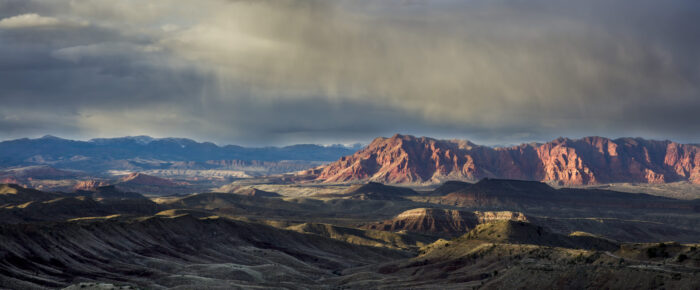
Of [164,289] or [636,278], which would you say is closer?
[636,278]

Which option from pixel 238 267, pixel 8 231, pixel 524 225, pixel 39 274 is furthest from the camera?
pixel 524 225

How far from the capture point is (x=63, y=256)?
5226 inches

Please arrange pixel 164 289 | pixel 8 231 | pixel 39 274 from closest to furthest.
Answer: pixel 164 289, pixel 39 274, pixel 8 231

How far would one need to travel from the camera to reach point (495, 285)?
3600 inches

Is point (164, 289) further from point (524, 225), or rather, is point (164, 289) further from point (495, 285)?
point (524, 225)

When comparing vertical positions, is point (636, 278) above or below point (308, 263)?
above

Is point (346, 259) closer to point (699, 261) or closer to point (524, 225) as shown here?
point (524, 225)

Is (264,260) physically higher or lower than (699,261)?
lower

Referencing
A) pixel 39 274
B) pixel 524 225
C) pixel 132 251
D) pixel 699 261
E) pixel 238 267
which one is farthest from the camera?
pixel 524 225

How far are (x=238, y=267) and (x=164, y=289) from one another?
38.0m

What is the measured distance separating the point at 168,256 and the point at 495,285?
100m

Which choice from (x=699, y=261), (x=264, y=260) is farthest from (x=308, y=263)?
(x=699, y=261)

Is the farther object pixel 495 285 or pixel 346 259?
pixel 346 259

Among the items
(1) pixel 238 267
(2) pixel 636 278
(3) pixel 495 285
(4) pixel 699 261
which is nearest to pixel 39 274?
(1) pixel 238 267
